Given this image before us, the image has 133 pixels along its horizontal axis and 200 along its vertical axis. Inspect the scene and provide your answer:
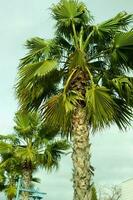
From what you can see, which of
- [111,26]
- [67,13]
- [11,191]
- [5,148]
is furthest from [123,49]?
[11,191]

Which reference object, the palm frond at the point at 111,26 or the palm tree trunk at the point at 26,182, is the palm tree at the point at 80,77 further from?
the palm tree trunk at the point at 26,182

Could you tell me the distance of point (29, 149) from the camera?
21.9 metres

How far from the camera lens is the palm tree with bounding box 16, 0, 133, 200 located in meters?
11.9

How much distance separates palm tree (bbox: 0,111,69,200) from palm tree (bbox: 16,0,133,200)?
7.26m

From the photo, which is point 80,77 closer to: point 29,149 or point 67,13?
point 67,13

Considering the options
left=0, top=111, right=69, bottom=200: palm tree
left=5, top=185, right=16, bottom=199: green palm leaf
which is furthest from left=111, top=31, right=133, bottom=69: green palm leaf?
left=5, top=185, right=16, bottom=199: green palm leaf

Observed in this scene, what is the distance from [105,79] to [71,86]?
42.8 inches

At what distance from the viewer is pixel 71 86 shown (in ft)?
41.3

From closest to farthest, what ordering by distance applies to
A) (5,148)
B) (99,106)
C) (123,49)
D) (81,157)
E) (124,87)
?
(81,157) < (99,106) < (124,87) < (123,49) < (5,148)

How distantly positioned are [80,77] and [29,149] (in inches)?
390

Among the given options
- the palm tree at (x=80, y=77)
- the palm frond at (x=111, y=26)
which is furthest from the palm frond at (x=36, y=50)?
the palm frond at (x=111, y=26)

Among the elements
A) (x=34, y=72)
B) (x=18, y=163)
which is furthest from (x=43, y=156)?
(x=34, y=72)

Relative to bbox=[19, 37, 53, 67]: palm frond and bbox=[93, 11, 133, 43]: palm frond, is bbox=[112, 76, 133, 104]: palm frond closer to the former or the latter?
bbox=[93, 11, 133, 43]: palm frond

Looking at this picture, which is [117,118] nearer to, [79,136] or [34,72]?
[79,136]
